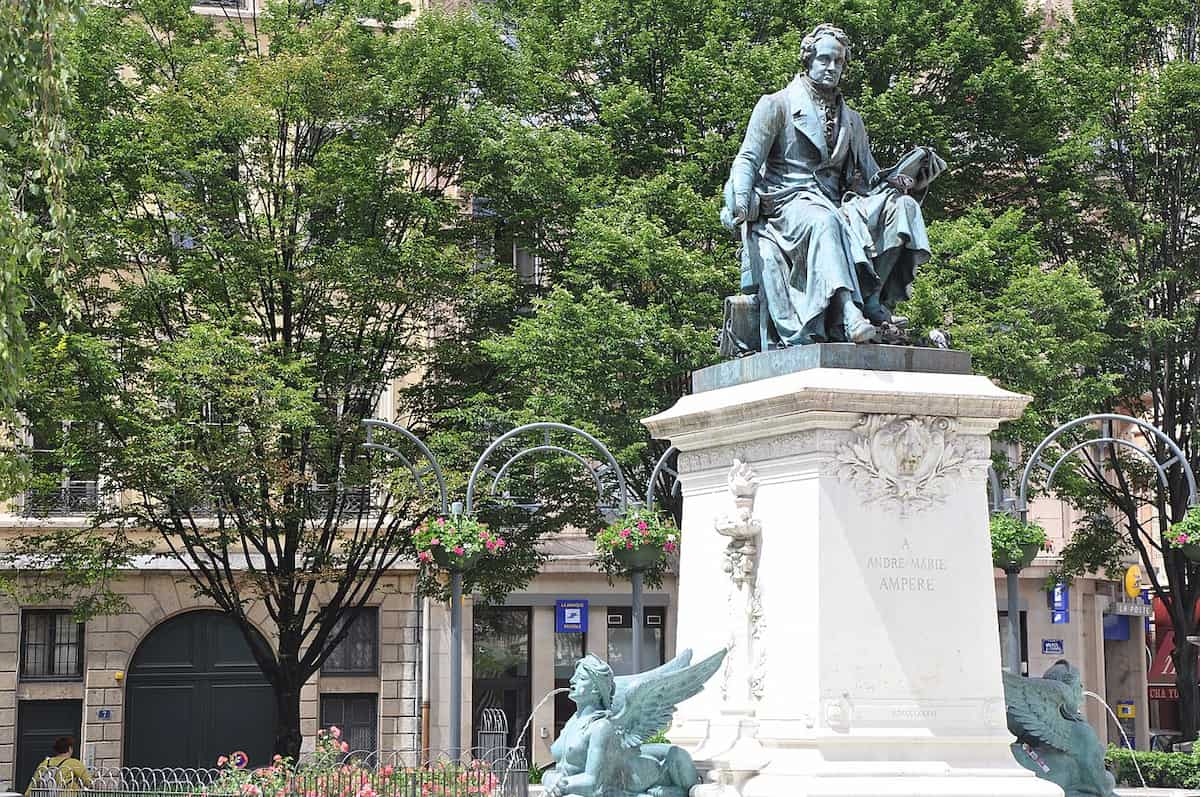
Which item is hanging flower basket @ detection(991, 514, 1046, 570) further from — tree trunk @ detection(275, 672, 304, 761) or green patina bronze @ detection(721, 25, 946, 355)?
tree trunk @ detection(275, 672, 304, 761)

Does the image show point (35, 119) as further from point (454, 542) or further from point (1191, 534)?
point (1191, 534)

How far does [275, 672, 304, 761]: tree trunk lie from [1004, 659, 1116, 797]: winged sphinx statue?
Result: 20.4 meters

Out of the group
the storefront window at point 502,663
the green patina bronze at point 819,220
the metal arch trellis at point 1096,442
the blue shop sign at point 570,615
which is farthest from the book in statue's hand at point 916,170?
the blue shop sign at point 570,615

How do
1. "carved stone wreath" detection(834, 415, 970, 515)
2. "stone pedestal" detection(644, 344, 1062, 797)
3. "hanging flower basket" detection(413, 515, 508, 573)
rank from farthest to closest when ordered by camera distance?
1. "hanging flower basket" detection(413, 515, 508, 573)
2. "carved stone wreath" detection(834, 415, 970, 515)
3. "stone pedestal" detection(644, 344, 1062, 797)

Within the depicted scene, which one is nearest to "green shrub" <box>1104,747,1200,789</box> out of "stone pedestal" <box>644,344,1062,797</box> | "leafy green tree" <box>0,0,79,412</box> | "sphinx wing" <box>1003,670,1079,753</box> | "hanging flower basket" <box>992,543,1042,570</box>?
"hanging flower basket" <box>992,543,1042,570</box>

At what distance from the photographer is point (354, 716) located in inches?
1495

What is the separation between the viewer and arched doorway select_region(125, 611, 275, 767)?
36750 millimetres

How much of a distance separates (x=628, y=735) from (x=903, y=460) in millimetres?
2426

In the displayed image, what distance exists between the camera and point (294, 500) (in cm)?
2980

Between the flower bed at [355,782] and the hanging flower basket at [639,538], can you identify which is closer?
the flower bed at [355,782]

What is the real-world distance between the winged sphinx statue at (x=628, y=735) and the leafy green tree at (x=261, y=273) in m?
17.6

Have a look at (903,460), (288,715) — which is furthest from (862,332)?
(288,715)

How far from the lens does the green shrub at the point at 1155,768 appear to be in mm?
27062

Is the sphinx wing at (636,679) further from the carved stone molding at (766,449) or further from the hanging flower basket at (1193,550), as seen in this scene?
the hanging flower basket at (1193,550)
